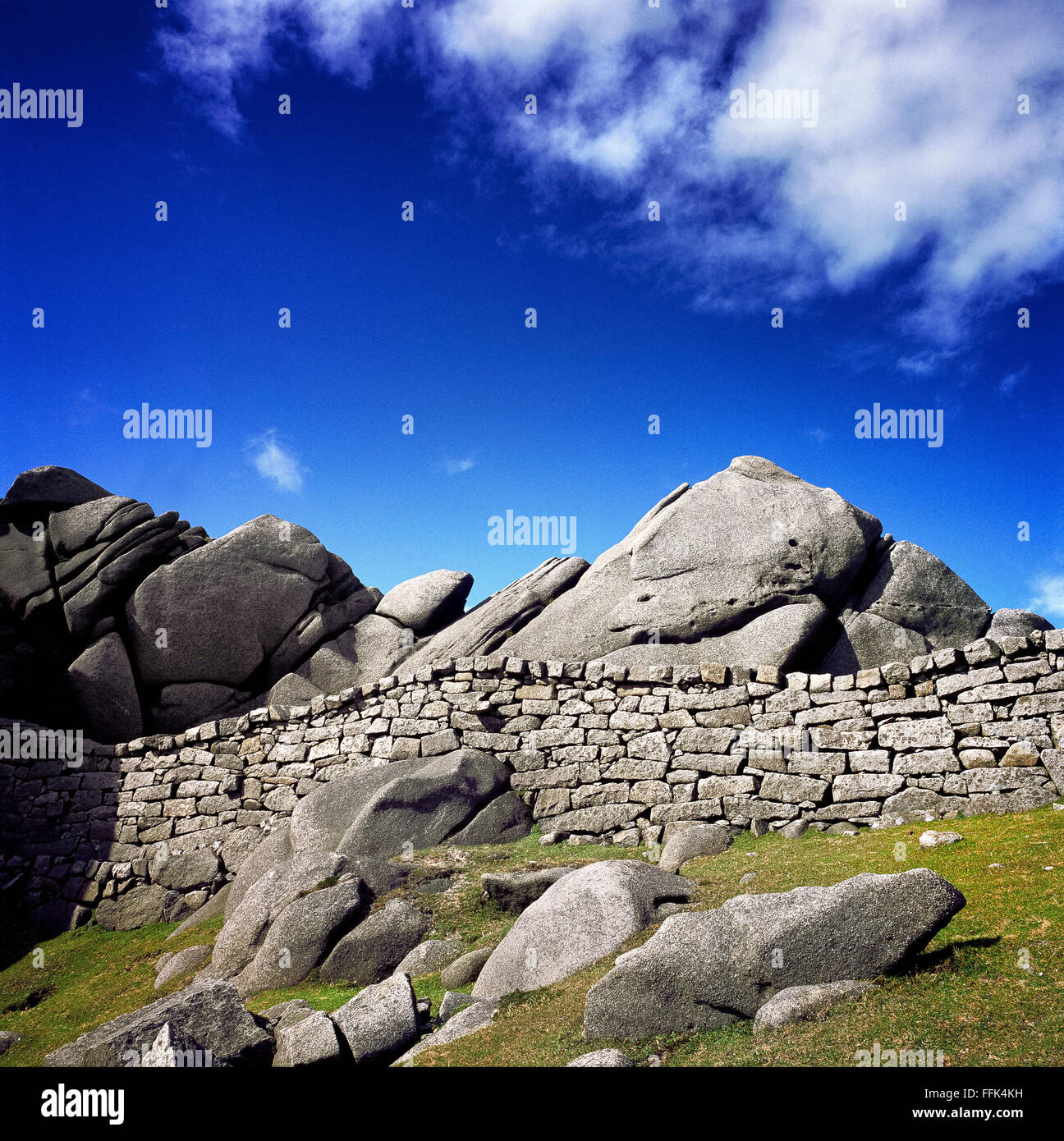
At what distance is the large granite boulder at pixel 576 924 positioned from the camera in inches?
307

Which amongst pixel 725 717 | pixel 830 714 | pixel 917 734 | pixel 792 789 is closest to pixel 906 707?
pixel 917 734

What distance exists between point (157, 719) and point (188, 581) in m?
4.01

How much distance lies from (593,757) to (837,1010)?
8.50m

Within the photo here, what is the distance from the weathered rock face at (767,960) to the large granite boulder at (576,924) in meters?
1.54

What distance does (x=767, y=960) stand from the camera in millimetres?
6121

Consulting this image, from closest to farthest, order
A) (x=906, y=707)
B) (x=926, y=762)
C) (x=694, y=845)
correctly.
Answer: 1. (x=694, y=845)
2. (x=926, y=762)
3. (x=906, y=707)

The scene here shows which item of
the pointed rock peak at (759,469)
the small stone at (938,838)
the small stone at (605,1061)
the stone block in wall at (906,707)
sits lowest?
the small stone at (605,1061)

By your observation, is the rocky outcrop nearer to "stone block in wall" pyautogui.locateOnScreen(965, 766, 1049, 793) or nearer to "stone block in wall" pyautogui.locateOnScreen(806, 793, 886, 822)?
"stone block in wall" pyautogui.locateOnScreen(806, 793, 886, 822)

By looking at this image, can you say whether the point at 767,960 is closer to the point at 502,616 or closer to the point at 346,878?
the point at 346,878

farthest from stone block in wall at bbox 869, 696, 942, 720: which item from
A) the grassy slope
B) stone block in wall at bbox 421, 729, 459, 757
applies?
stone block in wall at bbox 421, 729, 459, 757

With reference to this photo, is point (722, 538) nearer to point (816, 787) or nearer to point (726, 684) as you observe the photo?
point (726, 684)

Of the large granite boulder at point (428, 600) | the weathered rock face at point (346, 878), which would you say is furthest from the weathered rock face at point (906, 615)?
the large granite boulder at point (428, 600)

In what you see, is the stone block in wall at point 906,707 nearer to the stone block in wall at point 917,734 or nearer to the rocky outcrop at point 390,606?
the stone block in wall at point 917,734

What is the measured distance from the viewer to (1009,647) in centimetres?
1188
